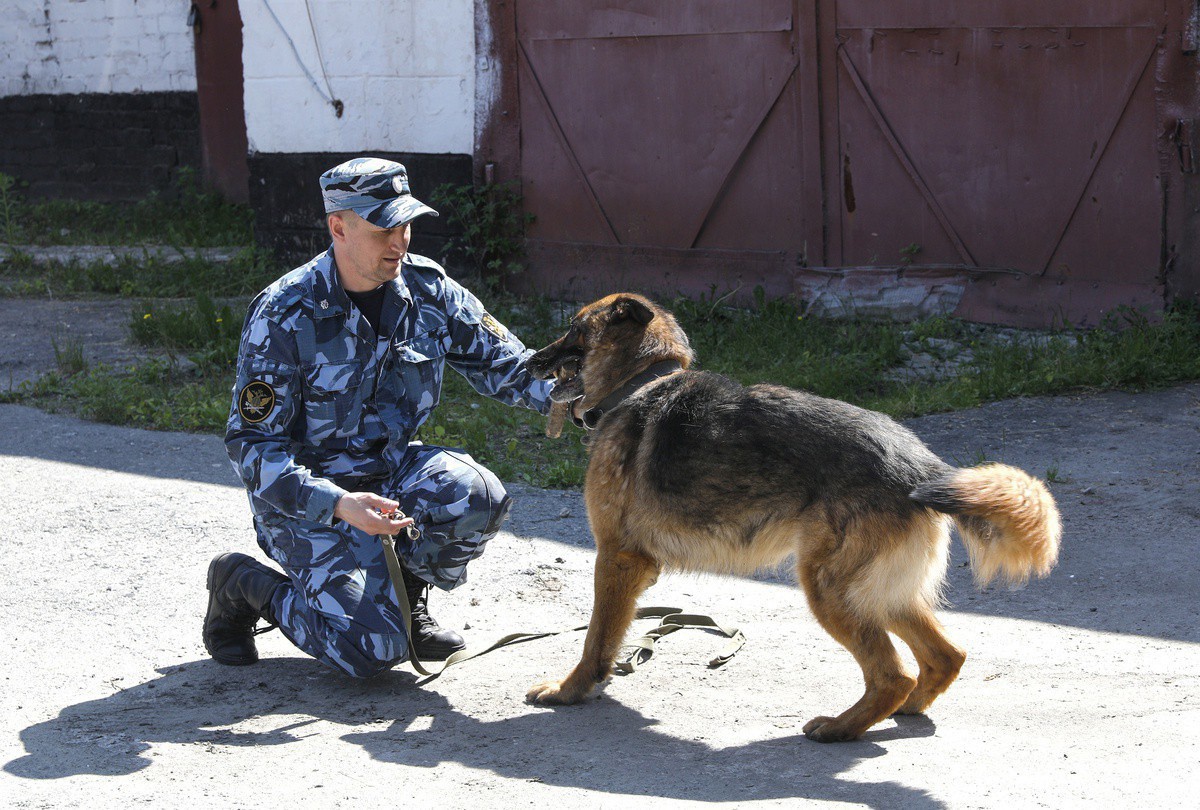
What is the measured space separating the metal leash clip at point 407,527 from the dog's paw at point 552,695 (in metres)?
0.62

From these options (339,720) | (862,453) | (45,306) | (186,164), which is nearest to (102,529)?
(339,720)

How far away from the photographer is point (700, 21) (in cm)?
852

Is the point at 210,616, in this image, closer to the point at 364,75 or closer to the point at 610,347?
the point at 610,347

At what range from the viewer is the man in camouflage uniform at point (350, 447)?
3768 millimetres

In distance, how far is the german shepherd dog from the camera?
3.21m

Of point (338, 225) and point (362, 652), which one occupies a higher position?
point (338, 225)

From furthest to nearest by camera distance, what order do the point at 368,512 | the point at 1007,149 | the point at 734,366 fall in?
the point at 1007,149
the point at 734,366
the point at 368,512

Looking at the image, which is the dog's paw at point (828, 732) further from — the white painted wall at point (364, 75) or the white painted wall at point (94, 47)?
the white painted wall at point (94, 47)

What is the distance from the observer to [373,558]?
393 cm

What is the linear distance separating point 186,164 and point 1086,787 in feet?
42.5

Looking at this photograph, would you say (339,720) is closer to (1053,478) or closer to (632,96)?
(1053,478)

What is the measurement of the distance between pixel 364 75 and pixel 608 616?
7315mm

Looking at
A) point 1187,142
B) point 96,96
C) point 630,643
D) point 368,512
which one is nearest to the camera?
point 368,512

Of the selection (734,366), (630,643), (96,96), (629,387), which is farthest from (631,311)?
(96,96)
